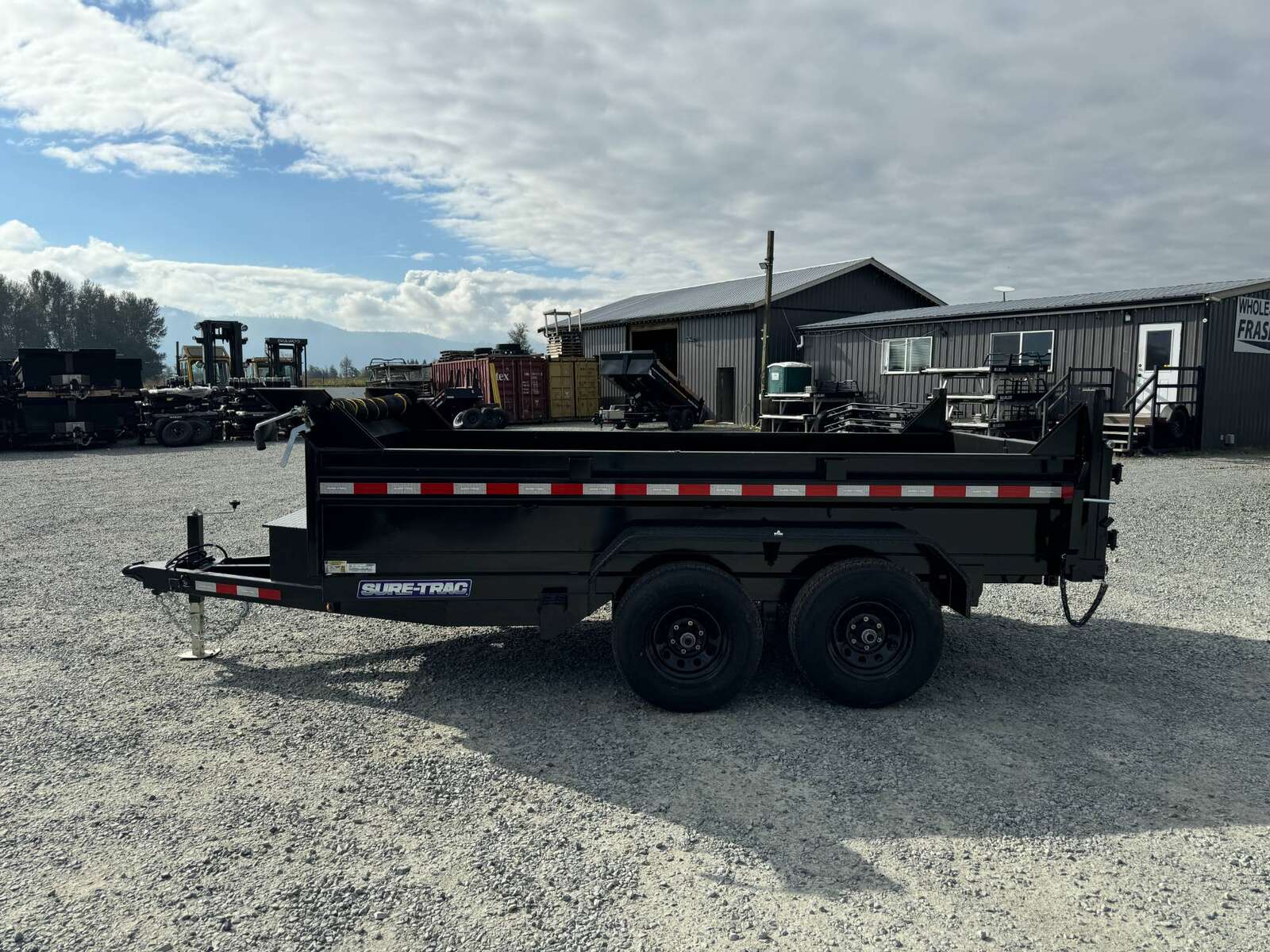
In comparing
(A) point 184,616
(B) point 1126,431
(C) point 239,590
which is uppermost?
(B) point 1126,431

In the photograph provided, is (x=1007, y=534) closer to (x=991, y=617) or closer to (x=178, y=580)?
(x=991, y=617)

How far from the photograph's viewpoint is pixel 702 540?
454cm

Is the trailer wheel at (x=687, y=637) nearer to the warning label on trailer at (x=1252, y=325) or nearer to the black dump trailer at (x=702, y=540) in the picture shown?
the black dump trailer at (x=702, y=540)

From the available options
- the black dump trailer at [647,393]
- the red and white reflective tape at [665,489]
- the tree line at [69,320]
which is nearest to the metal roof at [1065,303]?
the black dump trailer at [647,393]

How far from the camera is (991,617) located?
21.2 feet

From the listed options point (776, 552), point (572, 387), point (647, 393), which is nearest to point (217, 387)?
point (572, 387)

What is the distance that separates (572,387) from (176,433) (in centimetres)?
1412

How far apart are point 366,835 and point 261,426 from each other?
7.62 ft

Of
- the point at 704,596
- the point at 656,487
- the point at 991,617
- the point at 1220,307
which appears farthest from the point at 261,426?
the point at 1220,307

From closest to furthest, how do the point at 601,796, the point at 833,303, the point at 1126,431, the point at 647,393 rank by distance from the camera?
the point at 601,796 < the point at 1126,431 < the point at 647,393 < the point at 833,303

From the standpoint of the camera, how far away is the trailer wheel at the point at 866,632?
176 inches

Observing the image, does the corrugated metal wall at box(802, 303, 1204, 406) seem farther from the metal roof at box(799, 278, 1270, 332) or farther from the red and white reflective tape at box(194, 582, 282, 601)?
the red and white reflective tape at box(194, 582, 282, 601)

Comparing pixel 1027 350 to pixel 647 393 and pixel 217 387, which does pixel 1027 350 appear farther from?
pixel 217 387

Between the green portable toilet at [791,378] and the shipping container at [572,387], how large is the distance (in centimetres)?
853
